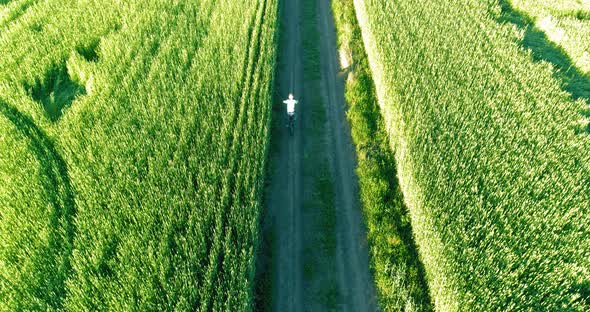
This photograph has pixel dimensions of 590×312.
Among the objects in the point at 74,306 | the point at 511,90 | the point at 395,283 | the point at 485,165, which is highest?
the point at 511,90

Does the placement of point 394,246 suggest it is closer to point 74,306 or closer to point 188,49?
point 74,306

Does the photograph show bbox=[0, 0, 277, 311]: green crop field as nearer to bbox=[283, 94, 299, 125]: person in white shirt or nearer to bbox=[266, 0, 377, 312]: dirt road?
bbox=[283, 94, 299, 125]: person in white shirt

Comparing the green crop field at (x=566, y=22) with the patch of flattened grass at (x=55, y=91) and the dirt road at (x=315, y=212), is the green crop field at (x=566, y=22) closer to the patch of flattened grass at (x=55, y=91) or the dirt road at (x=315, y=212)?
the dirt road at (x=315, y=212)

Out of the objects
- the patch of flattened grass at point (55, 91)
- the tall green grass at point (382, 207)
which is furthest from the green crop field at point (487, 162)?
the patch of flattened grass at point (55, 91)

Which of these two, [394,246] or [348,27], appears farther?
[348,27]

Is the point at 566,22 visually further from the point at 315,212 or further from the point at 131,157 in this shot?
the point at 131,157

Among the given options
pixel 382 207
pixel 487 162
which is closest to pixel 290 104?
pixel 382 207

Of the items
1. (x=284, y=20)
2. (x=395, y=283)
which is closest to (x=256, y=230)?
(x=395, y=283)
